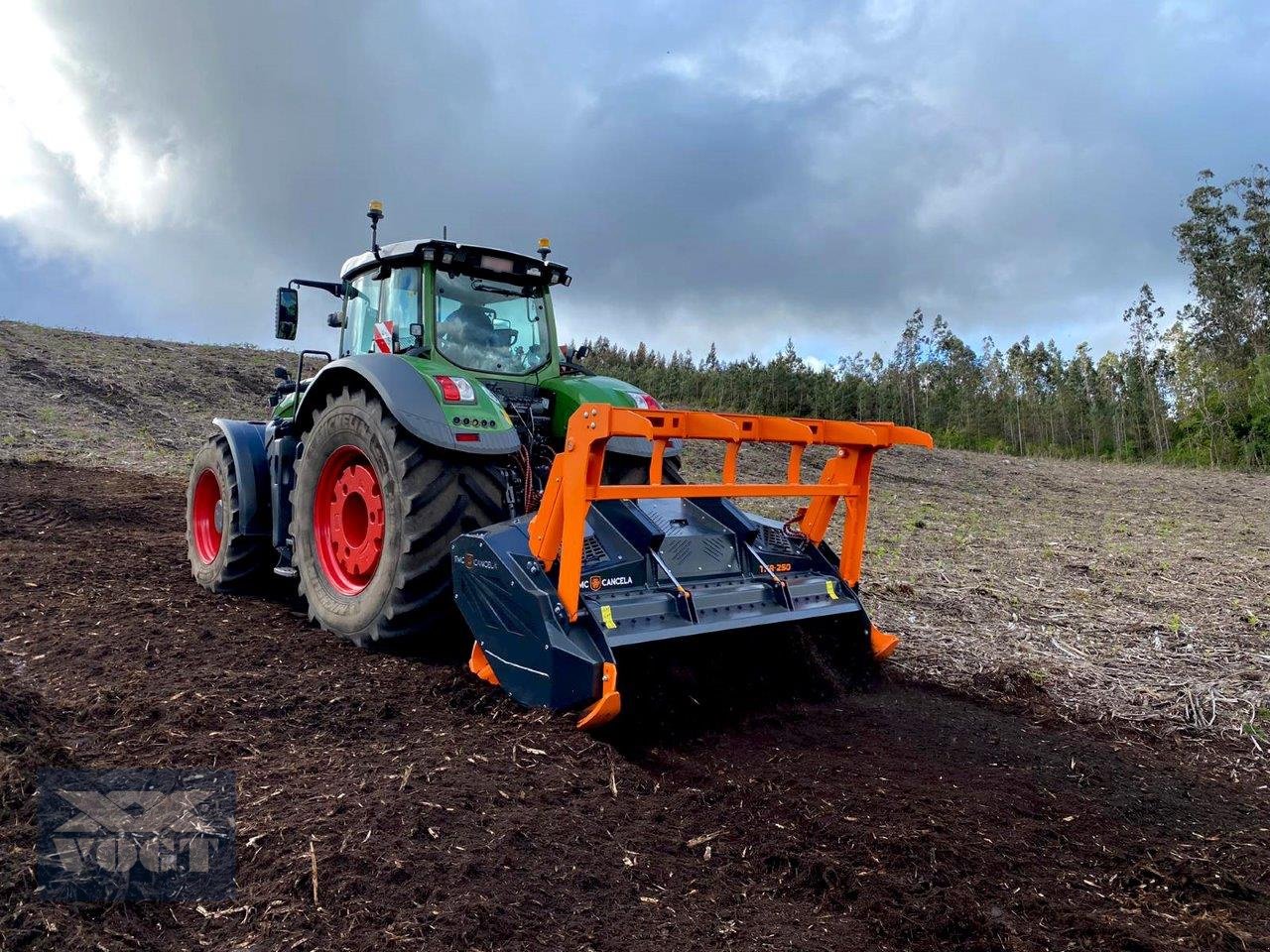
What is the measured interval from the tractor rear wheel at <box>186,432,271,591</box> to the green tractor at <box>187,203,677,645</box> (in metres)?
0.01

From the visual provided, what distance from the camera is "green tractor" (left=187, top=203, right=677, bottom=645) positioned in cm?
427

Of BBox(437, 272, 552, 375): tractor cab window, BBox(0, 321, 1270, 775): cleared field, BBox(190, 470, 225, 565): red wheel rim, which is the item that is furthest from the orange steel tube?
BBox(190, 470, 225, 565): red wheel rim

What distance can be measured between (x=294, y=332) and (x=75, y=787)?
3.32m

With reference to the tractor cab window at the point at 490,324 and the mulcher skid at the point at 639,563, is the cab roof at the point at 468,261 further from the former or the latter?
the mulcher skid at the point at 639,563

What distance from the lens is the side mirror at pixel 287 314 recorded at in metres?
5.58

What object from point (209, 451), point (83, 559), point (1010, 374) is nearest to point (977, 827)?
point (209, 451)

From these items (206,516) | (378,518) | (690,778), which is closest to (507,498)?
(378,518)

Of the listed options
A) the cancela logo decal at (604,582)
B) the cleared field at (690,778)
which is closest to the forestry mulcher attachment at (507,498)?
the cancela logo decal at (604,582)

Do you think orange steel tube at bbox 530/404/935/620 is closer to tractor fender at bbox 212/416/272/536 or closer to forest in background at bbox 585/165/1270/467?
tractor fender at bbox 212/416/272/536

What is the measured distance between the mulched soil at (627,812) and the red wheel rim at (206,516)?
1877mm

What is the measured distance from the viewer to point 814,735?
377 cm

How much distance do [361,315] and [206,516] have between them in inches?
88.5

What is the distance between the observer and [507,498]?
4.52m

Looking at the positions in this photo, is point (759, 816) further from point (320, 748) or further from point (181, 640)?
point (181, 640)
